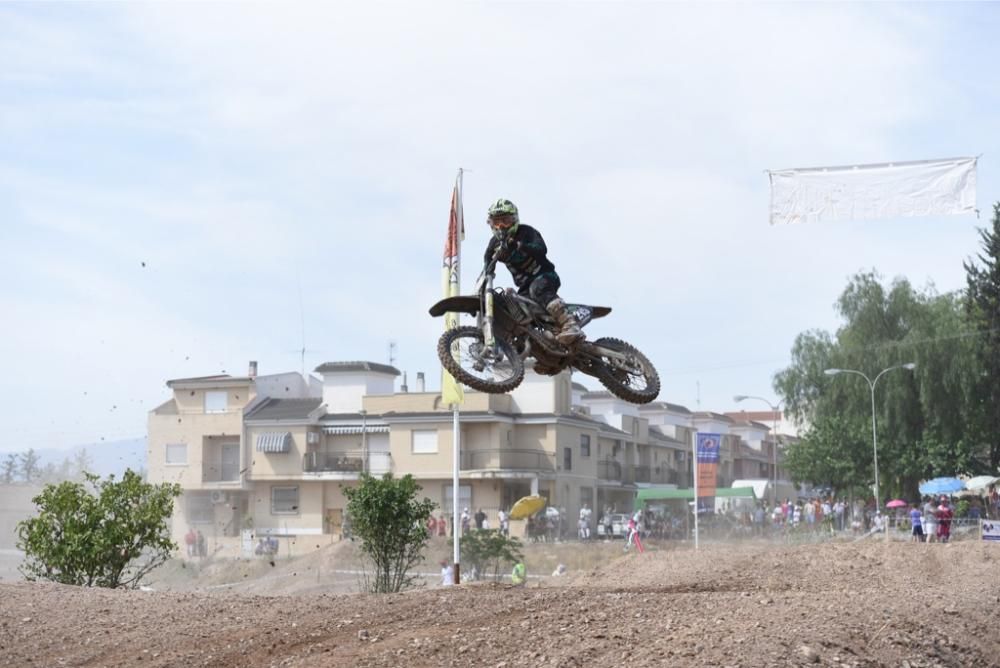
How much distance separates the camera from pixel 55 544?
2500 centimetres

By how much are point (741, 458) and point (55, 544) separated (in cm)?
8631

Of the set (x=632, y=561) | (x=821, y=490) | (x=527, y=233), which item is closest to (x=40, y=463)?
(x=821, y=490)

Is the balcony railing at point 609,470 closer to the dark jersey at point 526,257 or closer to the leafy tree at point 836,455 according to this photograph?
the leafy tree at point 836,455

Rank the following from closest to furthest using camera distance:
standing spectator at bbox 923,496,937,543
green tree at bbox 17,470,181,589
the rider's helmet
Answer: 1. the rider's helmet
2. green tree at bbox 17,470,181,589
3. standing spectator at bbox 923,496,937,543

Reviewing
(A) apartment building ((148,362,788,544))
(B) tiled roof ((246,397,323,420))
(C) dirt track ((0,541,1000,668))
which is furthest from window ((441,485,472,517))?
(C) dirt track ((0,541,1000,668))

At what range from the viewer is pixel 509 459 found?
206 ft

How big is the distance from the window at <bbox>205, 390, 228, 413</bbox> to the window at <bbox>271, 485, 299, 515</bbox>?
18.4ft

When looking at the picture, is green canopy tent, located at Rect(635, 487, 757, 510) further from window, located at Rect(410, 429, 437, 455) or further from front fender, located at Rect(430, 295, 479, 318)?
front fender, located at Rect(430, 295, 479, 318)

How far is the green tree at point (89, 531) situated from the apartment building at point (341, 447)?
119ft

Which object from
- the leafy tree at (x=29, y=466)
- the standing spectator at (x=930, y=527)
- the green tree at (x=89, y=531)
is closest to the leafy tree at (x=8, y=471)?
the leafy tree at (x=29, y=466)

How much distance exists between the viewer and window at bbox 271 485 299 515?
65938mm

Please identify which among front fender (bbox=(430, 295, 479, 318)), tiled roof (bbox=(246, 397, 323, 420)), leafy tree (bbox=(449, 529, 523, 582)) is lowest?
leafy tree (bbox=(449, 529, 523, 582))

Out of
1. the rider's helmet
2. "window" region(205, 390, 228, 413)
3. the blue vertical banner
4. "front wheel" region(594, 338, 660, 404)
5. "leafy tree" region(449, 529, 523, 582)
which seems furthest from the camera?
"window" region(205, 390, 228, 413)

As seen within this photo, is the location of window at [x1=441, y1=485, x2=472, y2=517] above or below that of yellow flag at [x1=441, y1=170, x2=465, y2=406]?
below
